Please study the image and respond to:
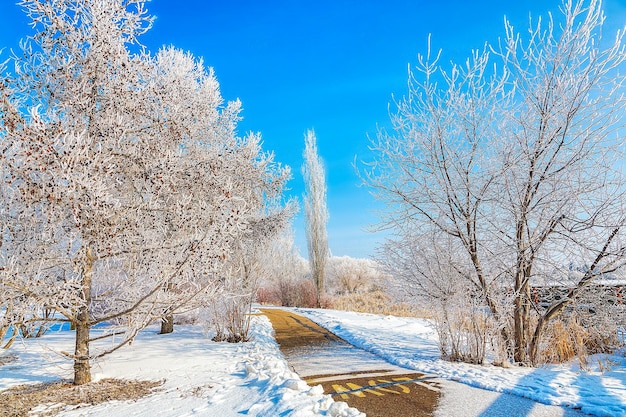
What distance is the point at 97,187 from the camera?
4.15 meters

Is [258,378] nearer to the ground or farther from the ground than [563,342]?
farther from the ground

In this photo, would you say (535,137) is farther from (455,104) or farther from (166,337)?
(166,337)

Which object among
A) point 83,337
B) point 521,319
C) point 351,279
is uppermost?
point 351,279

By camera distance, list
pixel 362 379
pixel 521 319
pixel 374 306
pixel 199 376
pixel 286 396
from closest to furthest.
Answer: pixel 286 396 < pixel 362 379 < pixel 199 376 < pixel 521 319 < pixel 374 306

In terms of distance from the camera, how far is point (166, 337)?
9445 mm

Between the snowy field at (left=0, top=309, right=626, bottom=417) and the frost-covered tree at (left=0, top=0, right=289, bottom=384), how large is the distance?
3.37 ft

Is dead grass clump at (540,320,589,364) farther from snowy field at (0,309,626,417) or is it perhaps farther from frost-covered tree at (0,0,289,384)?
frost-covered tree at (0,0,289,384)

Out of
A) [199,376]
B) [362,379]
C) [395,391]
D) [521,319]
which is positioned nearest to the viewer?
[395,391]

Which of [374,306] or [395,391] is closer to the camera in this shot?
[395,391]

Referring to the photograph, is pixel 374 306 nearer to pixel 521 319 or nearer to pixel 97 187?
pixel 521 319

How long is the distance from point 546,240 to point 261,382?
505 centimetres

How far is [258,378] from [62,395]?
2504 millimetres

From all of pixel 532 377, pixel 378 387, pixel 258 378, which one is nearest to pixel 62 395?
pixel 258 378

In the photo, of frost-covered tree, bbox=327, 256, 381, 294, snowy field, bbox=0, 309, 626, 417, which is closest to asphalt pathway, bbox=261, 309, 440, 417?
snowy field, bbox=0, 309, 626, 417
